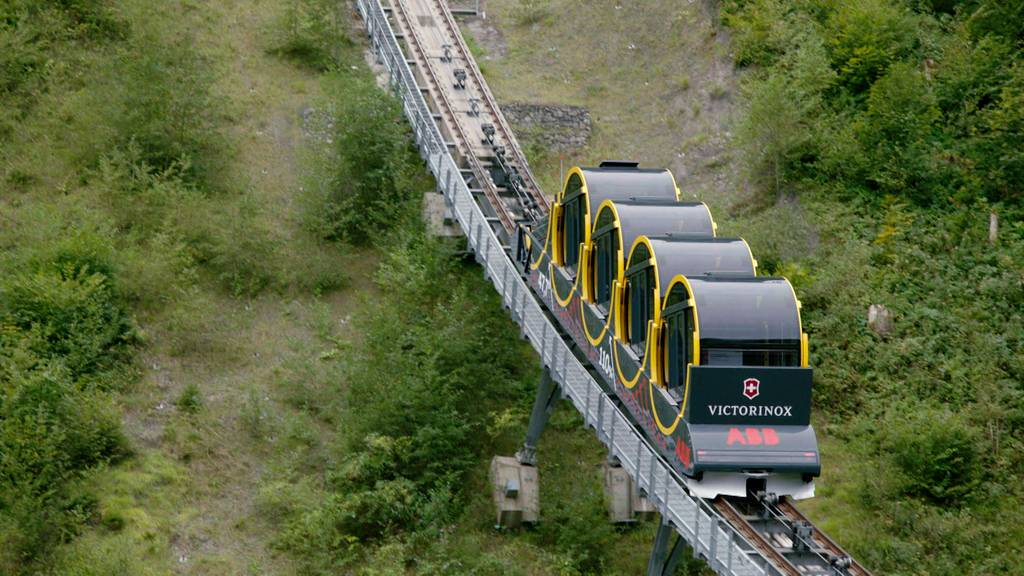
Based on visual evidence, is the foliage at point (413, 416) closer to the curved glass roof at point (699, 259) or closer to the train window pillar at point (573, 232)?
the train window pillar at point (573, 232)

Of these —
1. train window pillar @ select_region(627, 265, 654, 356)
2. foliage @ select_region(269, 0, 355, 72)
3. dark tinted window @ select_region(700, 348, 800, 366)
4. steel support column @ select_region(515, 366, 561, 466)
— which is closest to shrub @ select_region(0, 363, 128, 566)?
steel support column @ select_region(515, 366, 561, 466)

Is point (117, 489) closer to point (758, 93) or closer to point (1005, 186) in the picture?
point (758, 93)

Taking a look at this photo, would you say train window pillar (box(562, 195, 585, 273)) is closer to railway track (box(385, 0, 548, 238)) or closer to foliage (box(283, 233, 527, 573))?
foliage (box(283, 233, 527, 573))

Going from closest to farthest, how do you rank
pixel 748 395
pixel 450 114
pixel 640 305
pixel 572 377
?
1. pixel 748 395
2. pixel 640 305
3. pixel 572 377
4. pixel 450 114

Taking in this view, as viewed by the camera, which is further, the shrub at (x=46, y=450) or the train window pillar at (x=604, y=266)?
the shrub at (x=46, y=450)

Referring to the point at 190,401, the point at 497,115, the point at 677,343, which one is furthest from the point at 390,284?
the point at 677,343

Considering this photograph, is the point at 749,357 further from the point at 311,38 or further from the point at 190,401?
the point at 311,38

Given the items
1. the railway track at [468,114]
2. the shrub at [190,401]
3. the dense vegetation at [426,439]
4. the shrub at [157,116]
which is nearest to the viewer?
the dense vegetation at [426,439]

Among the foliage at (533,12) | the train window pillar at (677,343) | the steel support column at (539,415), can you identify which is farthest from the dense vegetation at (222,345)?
the foliage at (533,12)
